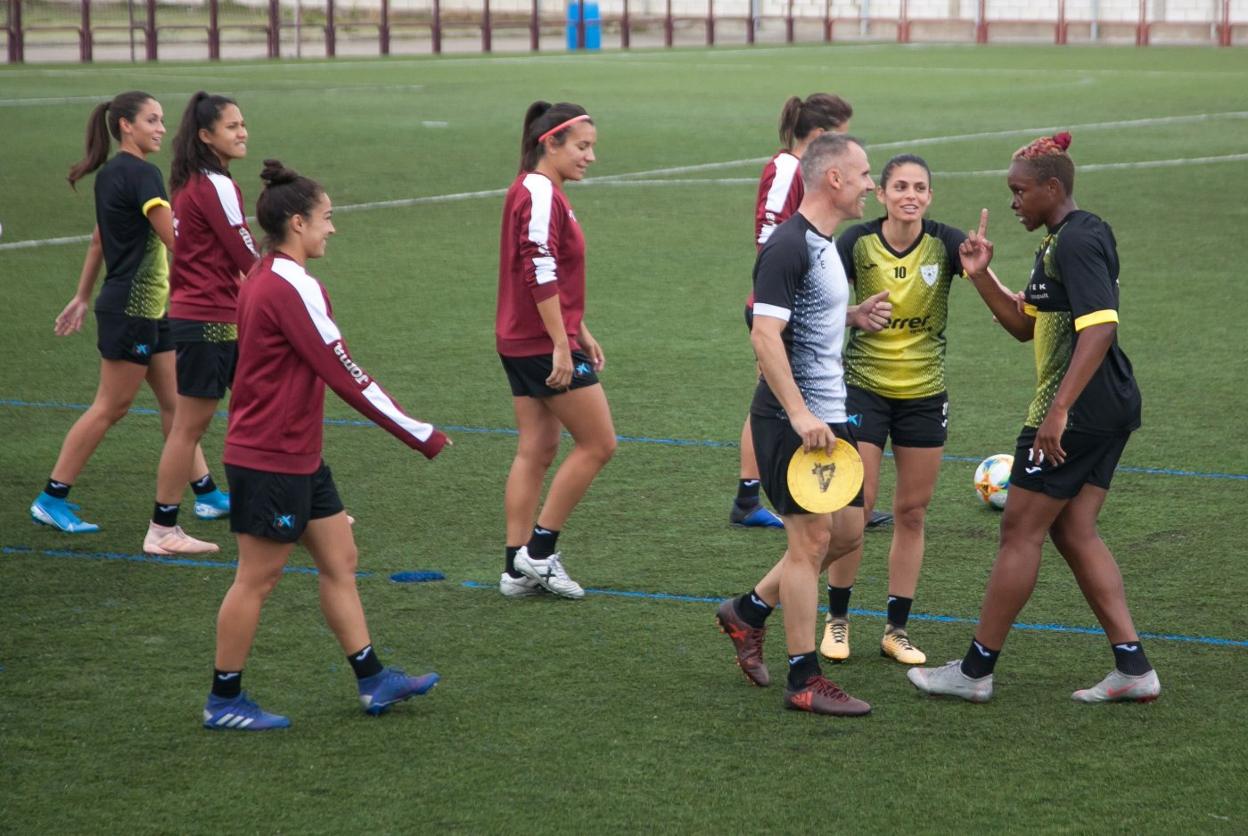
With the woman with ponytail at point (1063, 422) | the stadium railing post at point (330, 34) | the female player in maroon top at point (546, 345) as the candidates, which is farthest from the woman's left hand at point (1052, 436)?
the stadium railing post at point (330, 34)

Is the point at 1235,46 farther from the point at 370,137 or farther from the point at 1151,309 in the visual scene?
the point at 1151,309

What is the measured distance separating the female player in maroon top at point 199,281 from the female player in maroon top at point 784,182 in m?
2.37

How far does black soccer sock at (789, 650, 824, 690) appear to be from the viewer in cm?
579

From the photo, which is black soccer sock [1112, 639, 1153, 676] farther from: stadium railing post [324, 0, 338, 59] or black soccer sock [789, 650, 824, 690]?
stadium railing post [324, 0, 338, 59]

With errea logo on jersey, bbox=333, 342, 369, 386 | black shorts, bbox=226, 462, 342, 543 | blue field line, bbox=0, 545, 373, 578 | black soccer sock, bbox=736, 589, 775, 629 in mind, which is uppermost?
errea logo on jersey, bbox=333, 342, 369, 386

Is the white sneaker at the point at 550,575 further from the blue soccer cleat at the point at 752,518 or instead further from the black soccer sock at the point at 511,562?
the blue soccer cleat at the point at 752,518

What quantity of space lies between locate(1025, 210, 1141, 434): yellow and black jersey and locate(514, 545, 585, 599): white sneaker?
2104mm

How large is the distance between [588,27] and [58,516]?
42260 millimetres

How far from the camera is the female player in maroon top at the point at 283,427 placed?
546 centimetres

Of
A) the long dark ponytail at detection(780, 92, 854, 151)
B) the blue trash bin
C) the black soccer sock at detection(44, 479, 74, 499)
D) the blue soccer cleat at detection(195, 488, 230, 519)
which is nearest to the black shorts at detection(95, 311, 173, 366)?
the black soccer sock at detection(44, 479, 74, 499)

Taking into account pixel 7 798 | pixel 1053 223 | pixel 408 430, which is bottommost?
pixel 7 798

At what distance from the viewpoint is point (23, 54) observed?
39.3 metres

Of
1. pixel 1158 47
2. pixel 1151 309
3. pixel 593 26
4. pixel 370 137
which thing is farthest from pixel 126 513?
pixel 1158 47

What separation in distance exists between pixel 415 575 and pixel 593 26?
43119mm
